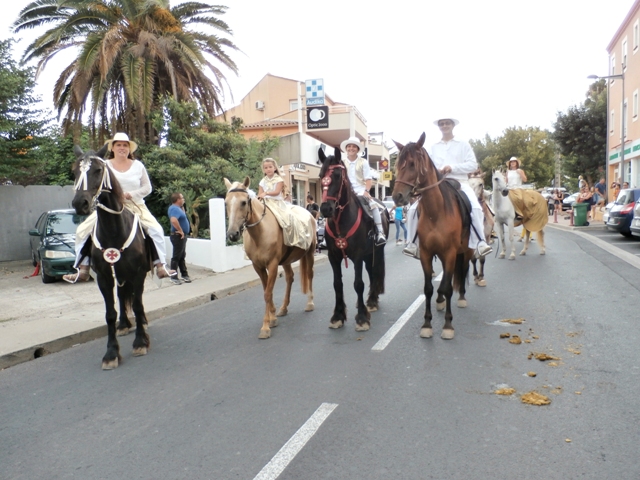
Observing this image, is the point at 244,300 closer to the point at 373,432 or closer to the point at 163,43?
the point at 373,432

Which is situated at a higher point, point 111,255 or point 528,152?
point 528,152

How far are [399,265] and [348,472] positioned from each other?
1017 centimetres

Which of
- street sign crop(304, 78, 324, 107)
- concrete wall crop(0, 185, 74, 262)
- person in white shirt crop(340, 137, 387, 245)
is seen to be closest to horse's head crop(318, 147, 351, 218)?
person in white shirt crop(340, 137, 387, 245)

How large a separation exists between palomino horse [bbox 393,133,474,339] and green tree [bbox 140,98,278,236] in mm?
10138

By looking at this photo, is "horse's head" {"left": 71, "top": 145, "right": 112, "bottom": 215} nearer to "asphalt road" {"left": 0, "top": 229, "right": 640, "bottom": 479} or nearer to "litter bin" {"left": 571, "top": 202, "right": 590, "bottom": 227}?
"asphalt road" {"left": 0, "top": 229, "right": 640, "bottom": 479}

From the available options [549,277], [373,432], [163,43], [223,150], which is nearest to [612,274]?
[549,277]

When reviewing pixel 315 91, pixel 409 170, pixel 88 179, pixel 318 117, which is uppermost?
pixel 315 91

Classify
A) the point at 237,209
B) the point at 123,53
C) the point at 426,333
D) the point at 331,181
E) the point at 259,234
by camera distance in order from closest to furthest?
1. the point at 426,333
2. the point at 331,181
3. the point at 237,209
4. the point at 259,234
5. the point at 123,53

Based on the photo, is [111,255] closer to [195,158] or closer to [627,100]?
[195,158]

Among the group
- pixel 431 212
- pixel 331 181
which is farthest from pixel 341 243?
pixel 431 212

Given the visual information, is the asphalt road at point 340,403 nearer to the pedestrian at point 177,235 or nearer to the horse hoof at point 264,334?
the horse hoof at point 264,334

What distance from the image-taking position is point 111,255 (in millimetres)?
6113

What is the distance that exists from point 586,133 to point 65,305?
3649 centimetres

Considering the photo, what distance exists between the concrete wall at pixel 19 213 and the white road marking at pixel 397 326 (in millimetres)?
14748
